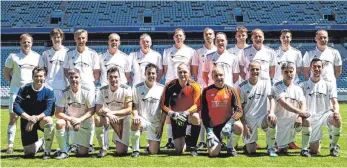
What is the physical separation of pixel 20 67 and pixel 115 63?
1.45 meters

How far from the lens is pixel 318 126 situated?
5.91 m

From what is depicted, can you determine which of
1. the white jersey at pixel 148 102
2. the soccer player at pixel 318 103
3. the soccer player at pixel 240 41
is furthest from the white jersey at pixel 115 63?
the soccer player at pixel 318 103

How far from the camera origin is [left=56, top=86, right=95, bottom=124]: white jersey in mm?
5738

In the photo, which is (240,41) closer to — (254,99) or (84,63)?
(254,99)

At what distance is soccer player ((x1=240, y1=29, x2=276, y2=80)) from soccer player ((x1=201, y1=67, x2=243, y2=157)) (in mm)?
1031

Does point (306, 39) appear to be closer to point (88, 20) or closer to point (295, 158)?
point (88, 20)

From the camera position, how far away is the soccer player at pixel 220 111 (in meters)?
5.64

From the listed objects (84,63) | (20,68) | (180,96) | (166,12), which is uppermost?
(166,12)

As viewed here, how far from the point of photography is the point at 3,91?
2225 centimetres

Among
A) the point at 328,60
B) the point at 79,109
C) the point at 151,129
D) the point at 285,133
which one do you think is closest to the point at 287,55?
the point at 328,60

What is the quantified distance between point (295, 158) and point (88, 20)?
2368cm

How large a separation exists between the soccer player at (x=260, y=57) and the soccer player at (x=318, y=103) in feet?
2.42

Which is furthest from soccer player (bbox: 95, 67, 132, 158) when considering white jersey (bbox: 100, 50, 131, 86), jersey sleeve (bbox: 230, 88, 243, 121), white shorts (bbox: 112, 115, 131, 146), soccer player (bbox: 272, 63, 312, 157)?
soccer player (bbox: 272, 63, 312, 157)

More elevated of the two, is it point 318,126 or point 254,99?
point 254,99
